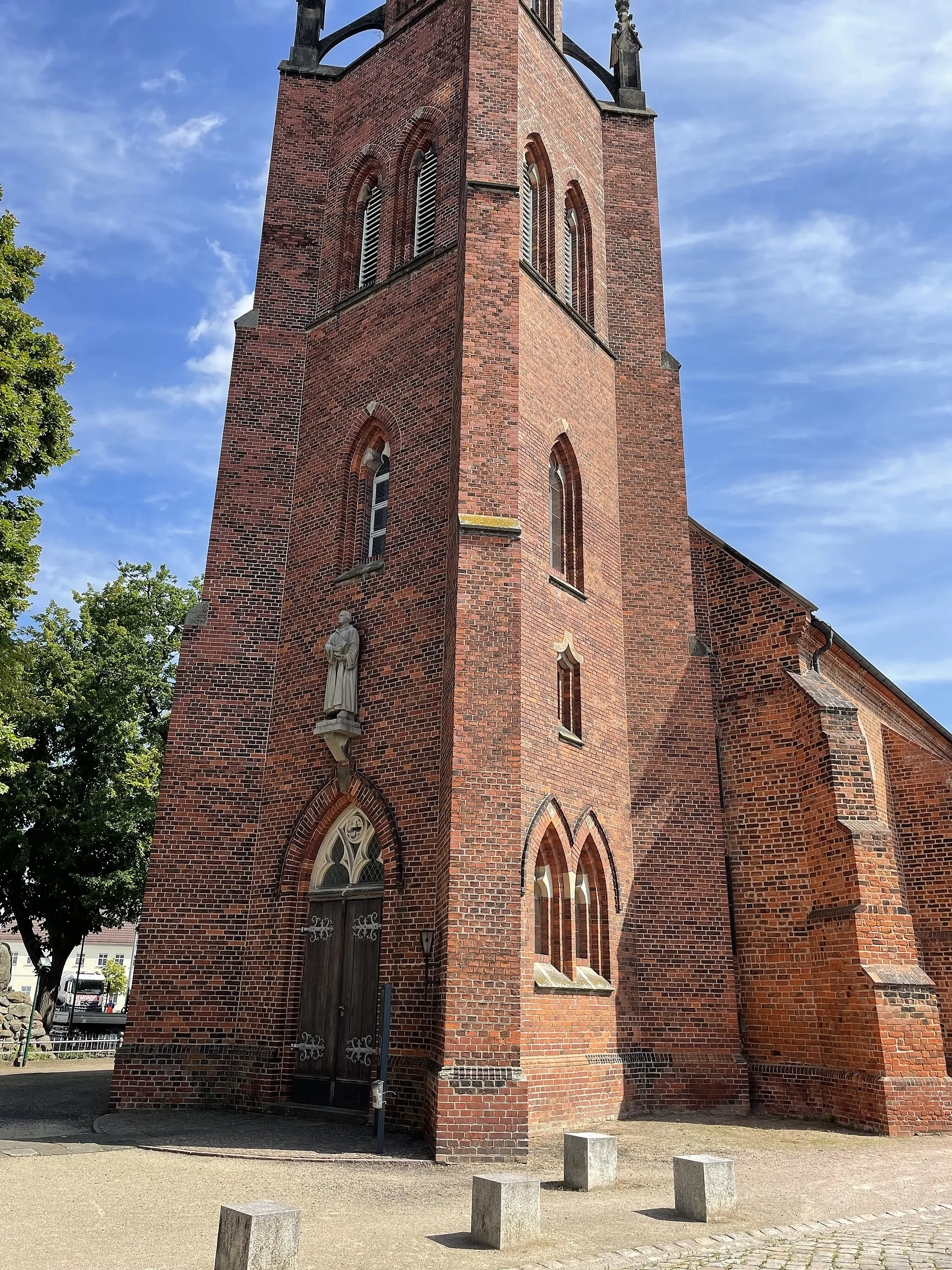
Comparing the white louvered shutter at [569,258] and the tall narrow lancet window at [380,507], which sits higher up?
the white louvered shutter at [569,258]

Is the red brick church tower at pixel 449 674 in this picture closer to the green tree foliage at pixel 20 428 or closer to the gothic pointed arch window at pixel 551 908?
the gothic pointed arch window at pixel 551 908

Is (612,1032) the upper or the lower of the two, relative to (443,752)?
lower

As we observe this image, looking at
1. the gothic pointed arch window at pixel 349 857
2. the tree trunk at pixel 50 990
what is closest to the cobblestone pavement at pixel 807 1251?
the gothic pointed arch window at pixel 349 857

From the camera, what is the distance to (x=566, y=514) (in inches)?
595

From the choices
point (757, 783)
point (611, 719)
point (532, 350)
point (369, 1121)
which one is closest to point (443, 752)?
point (611, 719)

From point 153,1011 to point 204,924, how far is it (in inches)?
49.7

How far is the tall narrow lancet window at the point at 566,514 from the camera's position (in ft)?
48.2

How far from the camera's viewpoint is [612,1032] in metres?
12.6

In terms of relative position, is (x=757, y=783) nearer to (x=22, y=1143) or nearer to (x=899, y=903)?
(x=899, y=903)

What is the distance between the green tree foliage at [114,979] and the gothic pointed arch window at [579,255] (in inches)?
1515

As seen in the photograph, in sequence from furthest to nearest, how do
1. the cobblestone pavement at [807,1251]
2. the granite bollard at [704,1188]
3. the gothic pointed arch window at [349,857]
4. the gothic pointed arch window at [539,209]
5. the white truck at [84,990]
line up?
the white truck at [84,990]
the gothic pointed arch window at [539,209]
the gothic pointed arch window at [349,857]
the granite bollard at [704,1188]
the cobblestone pavement at [807,1251]

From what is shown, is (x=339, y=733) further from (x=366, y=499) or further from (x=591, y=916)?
(x=591, y=916)

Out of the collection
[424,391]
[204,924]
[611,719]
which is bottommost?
[204,924]

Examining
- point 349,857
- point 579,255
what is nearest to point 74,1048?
point 349,857
